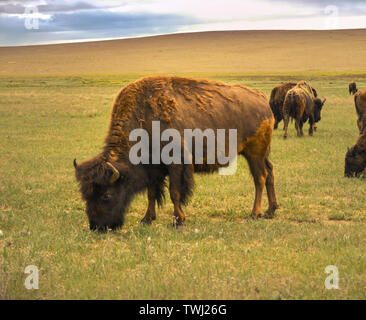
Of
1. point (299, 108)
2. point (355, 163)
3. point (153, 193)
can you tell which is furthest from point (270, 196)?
point (299, 108)

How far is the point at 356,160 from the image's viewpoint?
11.5 metres

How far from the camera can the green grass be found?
15.8 feet

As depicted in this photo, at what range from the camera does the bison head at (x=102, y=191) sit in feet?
21.8

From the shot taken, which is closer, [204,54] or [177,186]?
[177,186]

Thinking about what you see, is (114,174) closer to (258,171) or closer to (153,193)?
(153,193)

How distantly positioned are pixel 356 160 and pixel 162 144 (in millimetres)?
6095

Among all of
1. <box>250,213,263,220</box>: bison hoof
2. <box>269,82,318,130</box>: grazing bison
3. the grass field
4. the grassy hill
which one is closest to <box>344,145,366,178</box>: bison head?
the grass field

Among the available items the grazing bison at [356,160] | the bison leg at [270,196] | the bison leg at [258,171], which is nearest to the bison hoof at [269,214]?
the bison leg at [270,196]

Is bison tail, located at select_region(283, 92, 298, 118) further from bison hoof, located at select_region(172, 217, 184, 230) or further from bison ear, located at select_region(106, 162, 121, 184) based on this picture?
bison ear, located at select_region(106, 162, 121, 184)

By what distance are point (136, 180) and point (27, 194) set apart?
357cm

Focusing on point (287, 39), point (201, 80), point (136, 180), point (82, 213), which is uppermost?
point (287, 39)

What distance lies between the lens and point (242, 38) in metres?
135
